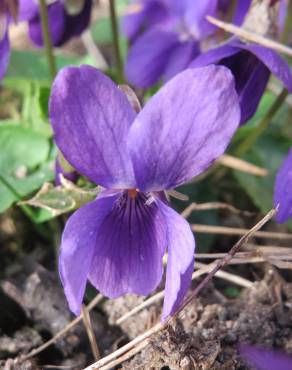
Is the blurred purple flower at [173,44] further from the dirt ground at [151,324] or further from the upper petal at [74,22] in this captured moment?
the dirt ground at [151,324]

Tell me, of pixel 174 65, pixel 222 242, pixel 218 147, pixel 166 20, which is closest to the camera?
pixel 218 147

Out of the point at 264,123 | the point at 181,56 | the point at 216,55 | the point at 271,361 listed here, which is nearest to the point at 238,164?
the point at 264,123

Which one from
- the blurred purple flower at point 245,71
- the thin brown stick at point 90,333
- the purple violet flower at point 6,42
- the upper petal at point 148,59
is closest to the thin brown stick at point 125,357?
the thin brown stick at point 90,333

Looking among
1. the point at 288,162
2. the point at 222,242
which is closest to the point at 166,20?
the point at 222,242

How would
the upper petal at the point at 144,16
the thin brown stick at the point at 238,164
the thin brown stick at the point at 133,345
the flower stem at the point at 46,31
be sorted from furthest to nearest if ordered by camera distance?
the upper petal at the point at 144,16 < the thin brown stick at the point at 238,164 < the flower stem at the point at 46,31 < the thin brown stick at the point at 133,345

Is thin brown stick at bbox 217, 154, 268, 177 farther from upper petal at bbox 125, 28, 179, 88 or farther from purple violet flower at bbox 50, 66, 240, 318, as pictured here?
purple violet flower at bbox 50, 66, 240, 318

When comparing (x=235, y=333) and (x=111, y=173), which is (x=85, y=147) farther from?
(x=235, y=333)

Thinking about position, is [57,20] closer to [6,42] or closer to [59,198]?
[6,42]
